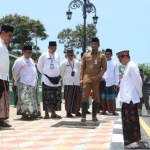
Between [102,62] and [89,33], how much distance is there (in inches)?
1415

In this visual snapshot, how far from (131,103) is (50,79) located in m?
3.88

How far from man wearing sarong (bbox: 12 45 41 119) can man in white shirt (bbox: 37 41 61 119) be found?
455mm

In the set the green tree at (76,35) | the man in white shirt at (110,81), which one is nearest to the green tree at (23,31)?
the green tree at (76,35)

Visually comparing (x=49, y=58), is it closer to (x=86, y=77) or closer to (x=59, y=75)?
(x=59, y=75)

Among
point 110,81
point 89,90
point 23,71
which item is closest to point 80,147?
point 89,90

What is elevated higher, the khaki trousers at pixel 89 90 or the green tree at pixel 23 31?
the green tree at pixel 23 31

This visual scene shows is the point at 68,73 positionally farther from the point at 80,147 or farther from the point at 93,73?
the point at 80,147

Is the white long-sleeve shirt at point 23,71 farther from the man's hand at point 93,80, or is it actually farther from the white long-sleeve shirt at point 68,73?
the man's hand at point 93,80

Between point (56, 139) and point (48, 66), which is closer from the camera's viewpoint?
point (56, 139)

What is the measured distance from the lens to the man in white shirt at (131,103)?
506 cm

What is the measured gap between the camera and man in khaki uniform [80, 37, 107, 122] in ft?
24.7

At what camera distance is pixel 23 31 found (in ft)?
174

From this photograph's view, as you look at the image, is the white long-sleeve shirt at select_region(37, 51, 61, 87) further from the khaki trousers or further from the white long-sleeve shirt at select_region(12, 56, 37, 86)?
the khaki trousers

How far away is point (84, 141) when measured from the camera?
16.2 feet
